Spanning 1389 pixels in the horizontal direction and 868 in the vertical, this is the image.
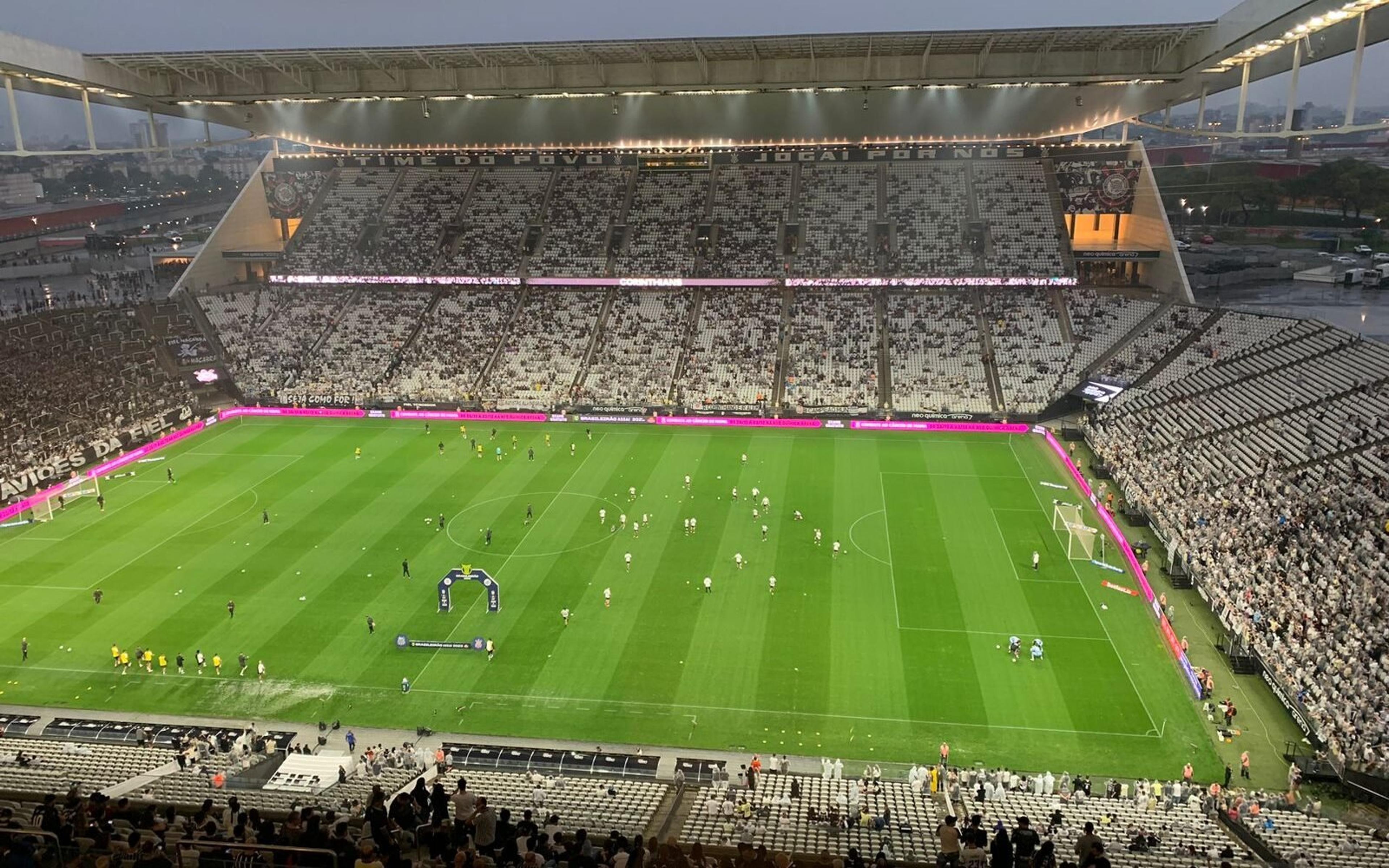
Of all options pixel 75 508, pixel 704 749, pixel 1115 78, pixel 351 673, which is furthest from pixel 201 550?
pixel 1115 78

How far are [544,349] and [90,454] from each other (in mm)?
29497

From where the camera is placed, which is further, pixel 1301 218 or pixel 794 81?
pixel 1301 218

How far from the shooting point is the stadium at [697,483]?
76.5 feet

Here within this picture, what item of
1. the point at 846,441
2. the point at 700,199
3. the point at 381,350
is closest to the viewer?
the point at 846,441

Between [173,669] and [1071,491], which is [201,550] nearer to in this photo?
[173,669]

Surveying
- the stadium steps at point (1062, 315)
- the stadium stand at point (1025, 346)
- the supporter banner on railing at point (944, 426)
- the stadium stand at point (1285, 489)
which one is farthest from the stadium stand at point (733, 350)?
the stadium stand at point (1285, 489)

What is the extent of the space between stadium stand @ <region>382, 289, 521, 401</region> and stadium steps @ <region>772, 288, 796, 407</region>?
21248 mm

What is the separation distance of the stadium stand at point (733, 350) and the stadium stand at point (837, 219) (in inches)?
194

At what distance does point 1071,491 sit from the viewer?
4603cm

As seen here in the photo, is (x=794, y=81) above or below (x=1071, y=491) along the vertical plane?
above

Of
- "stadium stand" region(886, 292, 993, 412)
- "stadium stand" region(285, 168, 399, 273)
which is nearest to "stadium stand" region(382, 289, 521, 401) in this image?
"stadium stand" region(285, 168, 399, 273)

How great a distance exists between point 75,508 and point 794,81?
42599mm

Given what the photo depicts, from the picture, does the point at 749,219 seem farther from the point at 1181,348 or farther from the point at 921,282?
the point at 1181,348

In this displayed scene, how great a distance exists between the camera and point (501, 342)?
70562 millimetres
